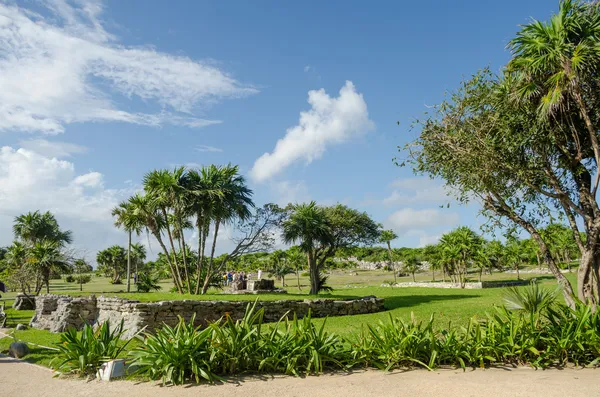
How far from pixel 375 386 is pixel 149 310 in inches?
365

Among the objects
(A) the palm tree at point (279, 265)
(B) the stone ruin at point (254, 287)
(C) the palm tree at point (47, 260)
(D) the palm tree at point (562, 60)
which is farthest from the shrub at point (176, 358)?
(A) the palm tree at point (279, 265)

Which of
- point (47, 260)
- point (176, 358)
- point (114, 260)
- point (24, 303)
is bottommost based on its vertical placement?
point (176, 358)

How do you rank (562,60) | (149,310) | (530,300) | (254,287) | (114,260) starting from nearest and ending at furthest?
1. (530,300)
2. (562,60)
3. (149,310)
4. (254,287)
5. (114,260)

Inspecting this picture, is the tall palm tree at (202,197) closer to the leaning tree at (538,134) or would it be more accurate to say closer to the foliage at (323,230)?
the foliage at (323,230)

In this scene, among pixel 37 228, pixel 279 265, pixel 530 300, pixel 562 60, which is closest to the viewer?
pixel 530 300

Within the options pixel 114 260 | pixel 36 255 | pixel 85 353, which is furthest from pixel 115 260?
pixel 85 353

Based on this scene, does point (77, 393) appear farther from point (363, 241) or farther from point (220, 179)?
point (363, 241)

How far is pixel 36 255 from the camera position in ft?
100

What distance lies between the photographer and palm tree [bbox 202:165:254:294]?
902 inches

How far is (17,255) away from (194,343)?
36.0 meters

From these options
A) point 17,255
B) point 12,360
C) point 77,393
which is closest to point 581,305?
point 77,393

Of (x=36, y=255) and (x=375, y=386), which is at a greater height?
(x=36, y=255)

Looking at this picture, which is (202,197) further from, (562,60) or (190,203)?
(562,60)

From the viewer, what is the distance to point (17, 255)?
36.1m
